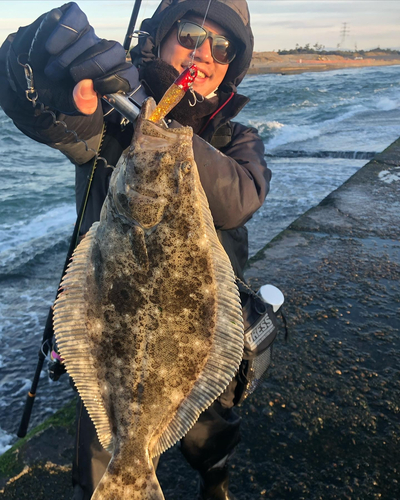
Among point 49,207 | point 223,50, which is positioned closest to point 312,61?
point 49,207

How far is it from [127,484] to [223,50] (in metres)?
2.48

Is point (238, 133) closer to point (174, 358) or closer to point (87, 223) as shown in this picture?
point (87, 223)

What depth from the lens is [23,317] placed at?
548cm

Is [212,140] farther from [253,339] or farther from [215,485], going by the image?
[215,485]

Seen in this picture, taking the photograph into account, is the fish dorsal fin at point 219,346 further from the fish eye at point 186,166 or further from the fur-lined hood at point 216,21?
the fur-lined hood at point 216,21

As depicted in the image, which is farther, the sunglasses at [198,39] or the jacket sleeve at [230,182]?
the sunglasses at [198,39]

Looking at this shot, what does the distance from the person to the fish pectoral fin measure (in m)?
0.44

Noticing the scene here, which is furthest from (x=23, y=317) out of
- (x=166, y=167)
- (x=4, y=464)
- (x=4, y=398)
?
(x=166, y=167)

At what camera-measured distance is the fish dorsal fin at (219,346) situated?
1.80 m

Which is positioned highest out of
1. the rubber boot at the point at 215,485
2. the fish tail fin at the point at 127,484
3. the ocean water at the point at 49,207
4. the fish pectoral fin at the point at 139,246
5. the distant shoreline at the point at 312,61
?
the fish pectoral fin at the point at 139,246

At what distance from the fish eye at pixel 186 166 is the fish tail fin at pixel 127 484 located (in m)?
1.24

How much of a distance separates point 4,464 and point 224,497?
136 centimetres

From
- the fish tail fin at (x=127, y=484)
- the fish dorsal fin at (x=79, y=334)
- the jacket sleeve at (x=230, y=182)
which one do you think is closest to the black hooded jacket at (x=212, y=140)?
the jacket sleeve at (x=230, y=182)

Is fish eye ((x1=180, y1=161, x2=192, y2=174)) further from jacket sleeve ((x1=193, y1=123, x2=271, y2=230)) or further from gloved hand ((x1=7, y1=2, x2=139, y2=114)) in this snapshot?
gloved hand ((x1=7, y1=2, x2=139, y2=114))
